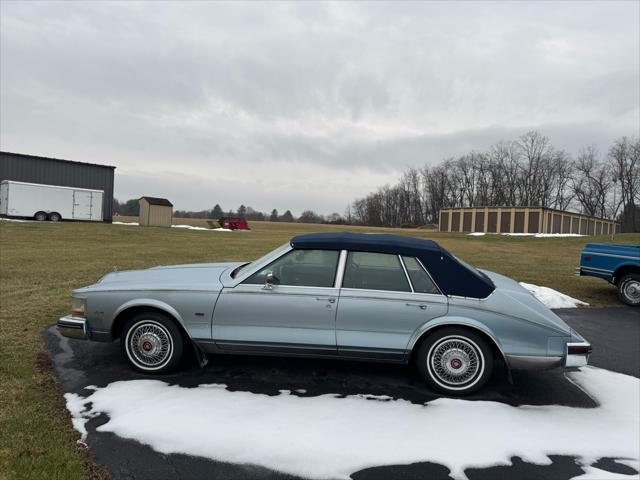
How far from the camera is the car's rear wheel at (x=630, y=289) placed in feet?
28.9

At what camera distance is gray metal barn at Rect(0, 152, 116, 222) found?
3198 cm

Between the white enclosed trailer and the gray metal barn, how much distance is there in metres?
2.13

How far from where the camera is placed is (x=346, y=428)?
311 cm

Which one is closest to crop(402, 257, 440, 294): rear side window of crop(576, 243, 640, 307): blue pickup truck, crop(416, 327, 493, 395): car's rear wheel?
crop(416, 327, 493, 395): car's rear wheel

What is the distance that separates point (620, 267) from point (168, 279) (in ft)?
30.7

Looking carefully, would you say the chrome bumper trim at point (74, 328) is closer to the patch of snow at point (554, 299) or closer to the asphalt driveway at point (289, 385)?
the asphalt driveway at point (289, 385)

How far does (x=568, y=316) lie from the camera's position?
25.1ft

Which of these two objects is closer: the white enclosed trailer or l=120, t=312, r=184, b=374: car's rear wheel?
l=120, t=312, r=184, b=374: car's rear wheel

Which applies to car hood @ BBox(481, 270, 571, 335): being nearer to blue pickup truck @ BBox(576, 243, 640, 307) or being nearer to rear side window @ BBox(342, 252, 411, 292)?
rear side window @ BBox(342, 252, 411, 292)

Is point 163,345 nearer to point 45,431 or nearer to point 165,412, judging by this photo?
point 165,412

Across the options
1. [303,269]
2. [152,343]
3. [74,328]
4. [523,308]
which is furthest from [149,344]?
[523,308]

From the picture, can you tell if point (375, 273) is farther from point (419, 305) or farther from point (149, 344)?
point (149, 344)

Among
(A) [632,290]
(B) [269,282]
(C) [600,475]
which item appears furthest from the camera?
(A) [632,290]

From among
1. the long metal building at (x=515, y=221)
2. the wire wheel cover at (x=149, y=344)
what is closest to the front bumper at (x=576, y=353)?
the wire wheel cover at (x=149, y=344)
